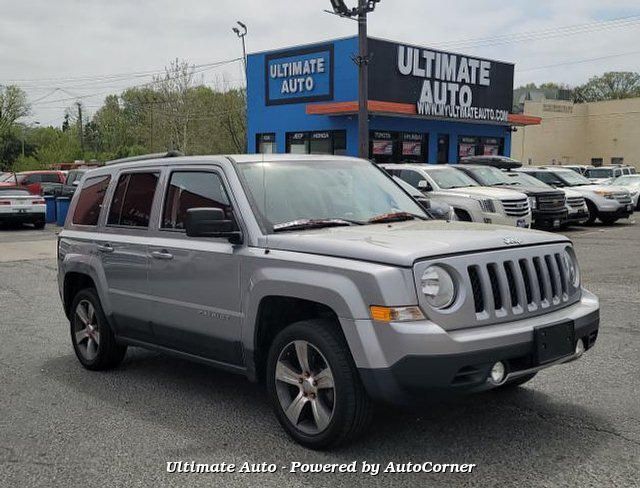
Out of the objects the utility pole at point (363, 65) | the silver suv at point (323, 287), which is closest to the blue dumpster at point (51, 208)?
the utility pole at point (363, 65)

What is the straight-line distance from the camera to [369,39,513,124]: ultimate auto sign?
2589cm

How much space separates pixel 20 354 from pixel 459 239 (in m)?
4.61

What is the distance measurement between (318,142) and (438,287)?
23468mm

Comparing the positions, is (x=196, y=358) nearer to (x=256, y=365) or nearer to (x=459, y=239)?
(x=256, y=365)

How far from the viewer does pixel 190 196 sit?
5.21m

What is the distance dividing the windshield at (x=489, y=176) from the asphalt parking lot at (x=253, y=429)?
35.9 ft

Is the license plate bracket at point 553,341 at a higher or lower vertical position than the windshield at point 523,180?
lower

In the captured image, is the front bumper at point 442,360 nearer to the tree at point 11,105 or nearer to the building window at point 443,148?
the building window at point 443,148

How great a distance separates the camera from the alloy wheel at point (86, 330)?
20.0ft

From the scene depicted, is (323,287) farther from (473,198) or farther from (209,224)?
(473,198)

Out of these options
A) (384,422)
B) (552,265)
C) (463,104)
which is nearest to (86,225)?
(384,422)

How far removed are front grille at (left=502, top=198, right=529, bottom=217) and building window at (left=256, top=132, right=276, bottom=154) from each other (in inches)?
580

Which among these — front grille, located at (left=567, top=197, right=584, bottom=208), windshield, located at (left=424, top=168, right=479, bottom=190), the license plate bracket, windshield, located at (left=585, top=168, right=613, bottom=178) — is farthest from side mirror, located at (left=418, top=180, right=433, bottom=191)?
windshield, located at (left=585, top=168, right=613, bottom=178)

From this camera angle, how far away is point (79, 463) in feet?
13.4
